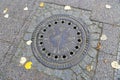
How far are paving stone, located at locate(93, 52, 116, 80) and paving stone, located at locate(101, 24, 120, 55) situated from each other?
10cm

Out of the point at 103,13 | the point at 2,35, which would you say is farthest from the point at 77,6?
the point at 2,35

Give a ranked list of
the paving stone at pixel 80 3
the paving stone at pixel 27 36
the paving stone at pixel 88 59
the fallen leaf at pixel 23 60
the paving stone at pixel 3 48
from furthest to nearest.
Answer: the paving stone at pixel 80 3, the paving stone at pixel 27 36, the paving stone at pixel 3 48, the fallen leaf at pixel 23 60, the paving stone at pixel 88 59

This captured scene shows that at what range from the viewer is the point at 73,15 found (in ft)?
11.8

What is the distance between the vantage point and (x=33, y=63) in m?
3.17

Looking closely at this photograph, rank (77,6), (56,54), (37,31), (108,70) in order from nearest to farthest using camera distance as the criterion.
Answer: (108,70) → (56,54) → (37,31) → (77,6)

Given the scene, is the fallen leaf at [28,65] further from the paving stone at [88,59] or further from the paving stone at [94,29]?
the paving stone at [94,29]

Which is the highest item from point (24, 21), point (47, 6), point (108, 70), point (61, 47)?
point (47, 6)

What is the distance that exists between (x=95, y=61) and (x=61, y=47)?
2.05 feet

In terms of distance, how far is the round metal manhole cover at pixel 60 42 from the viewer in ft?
10.2

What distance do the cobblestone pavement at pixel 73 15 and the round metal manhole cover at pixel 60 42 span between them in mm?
90

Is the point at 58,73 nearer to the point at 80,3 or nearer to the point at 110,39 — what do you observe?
the point at 110,39

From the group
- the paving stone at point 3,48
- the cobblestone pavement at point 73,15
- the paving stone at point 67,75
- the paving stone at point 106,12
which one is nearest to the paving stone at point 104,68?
the cobblestone pavement at point 73,15

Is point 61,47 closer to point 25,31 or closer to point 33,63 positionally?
point 33,63

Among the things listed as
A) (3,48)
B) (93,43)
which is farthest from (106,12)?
(3,48)
